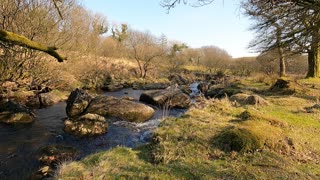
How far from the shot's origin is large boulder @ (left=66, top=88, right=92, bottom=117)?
42.4 feet

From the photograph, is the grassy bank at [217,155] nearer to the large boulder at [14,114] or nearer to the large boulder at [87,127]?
the large boulder at [87,127]

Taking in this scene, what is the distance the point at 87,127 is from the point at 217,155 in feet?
19.3

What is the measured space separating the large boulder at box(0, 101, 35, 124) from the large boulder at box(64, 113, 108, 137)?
2.39 metres

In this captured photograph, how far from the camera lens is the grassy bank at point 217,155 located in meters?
5.00

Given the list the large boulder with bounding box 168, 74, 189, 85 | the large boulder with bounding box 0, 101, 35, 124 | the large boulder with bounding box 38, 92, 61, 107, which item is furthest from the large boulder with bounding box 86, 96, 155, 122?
the large boulder with bounding box 168, 74, 189, 85

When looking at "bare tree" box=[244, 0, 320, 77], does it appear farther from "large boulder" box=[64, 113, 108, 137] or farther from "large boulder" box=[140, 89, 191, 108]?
"large boulder" box=[64, 113, 108, 137]

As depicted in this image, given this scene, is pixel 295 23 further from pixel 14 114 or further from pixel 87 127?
pixel 14 114

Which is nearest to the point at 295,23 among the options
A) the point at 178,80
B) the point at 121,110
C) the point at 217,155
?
the point at 217,155

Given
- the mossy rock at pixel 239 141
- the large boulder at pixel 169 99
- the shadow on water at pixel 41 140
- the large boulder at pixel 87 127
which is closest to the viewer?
the mossy rock at pixel 239 141

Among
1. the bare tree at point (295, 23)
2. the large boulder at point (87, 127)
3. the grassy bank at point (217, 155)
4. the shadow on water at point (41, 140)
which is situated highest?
the bare tree at point (295, 23)

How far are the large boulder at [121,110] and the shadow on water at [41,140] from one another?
0.93 metres

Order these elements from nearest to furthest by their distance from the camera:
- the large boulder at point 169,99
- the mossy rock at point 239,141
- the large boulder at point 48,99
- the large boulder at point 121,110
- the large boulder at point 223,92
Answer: the mossy rock at point 239,141 < the large boulder at point 121,110 < the large boulder at point 48,99 < the large boulder at point 169,99 < the large boulder at point 223,92

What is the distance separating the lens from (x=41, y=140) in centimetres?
930

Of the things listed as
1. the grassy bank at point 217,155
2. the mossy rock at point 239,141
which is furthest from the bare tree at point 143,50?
the mossy rock at point 239,141
